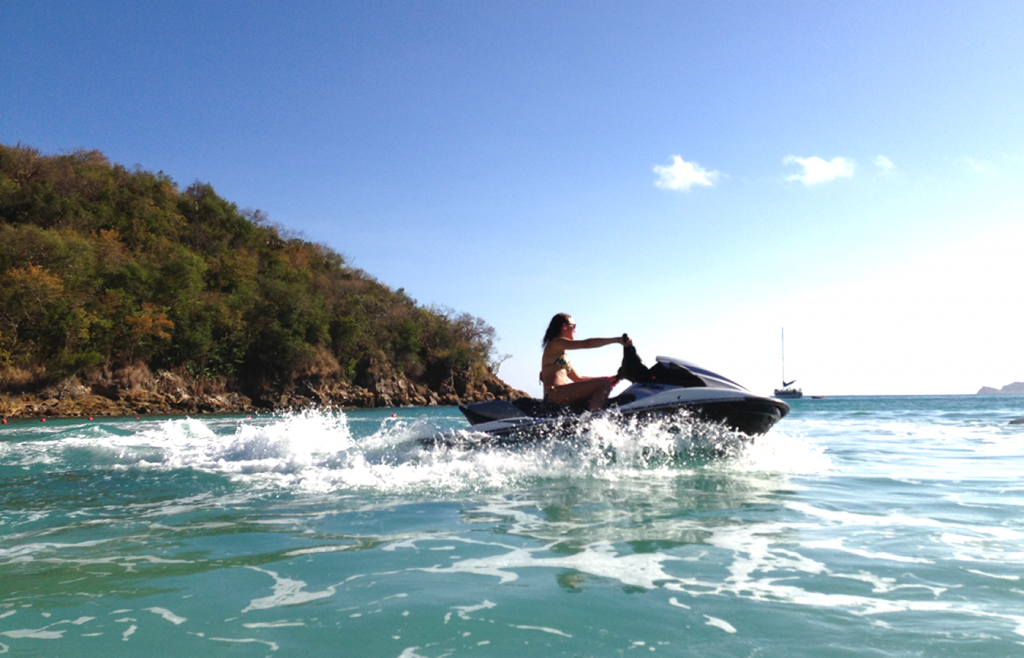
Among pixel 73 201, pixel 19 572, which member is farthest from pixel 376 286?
pixel 19 572

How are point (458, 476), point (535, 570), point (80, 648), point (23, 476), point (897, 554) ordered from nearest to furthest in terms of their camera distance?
point (80, 648) < point (535, 570) < point (897, 554) < point (458, 476) < point (23, 476)

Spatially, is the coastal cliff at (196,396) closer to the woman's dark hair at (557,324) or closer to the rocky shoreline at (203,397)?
the rocky shoreline at (203,397)

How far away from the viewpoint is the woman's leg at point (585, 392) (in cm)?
731

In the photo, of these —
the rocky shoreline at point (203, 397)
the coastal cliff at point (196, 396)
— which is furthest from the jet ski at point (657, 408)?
the coastal cliff at point (196, 396)

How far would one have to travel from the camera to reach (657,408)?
717 centimetres

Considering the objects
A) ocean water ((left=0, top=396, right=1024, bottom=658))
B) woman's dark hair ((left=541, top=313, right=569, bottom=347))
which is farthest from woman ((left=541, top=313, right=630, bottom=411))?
ocean water ((left=0, top=396, right=1024, bottom=658))

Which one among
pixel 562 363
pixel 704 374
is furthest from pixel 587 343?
pixel 704 374

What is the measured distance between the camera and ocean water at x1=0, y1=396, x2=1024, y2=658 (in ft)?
7.85

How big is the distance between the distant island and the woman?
1153 inches

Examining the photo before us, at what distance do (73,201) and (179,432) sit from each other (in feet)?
129

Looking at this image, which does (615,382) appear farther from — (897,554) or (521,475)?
(897,554)

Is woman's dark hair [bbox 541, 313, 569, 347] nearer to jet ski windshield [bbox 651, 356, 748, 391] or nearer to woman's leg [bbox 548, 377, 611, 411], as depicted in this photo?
woman's leg [bbox 548, 377, 611, 411]

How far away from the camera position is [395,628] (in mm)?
2486

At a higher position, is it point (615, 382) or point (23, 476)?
point (615, 382)
